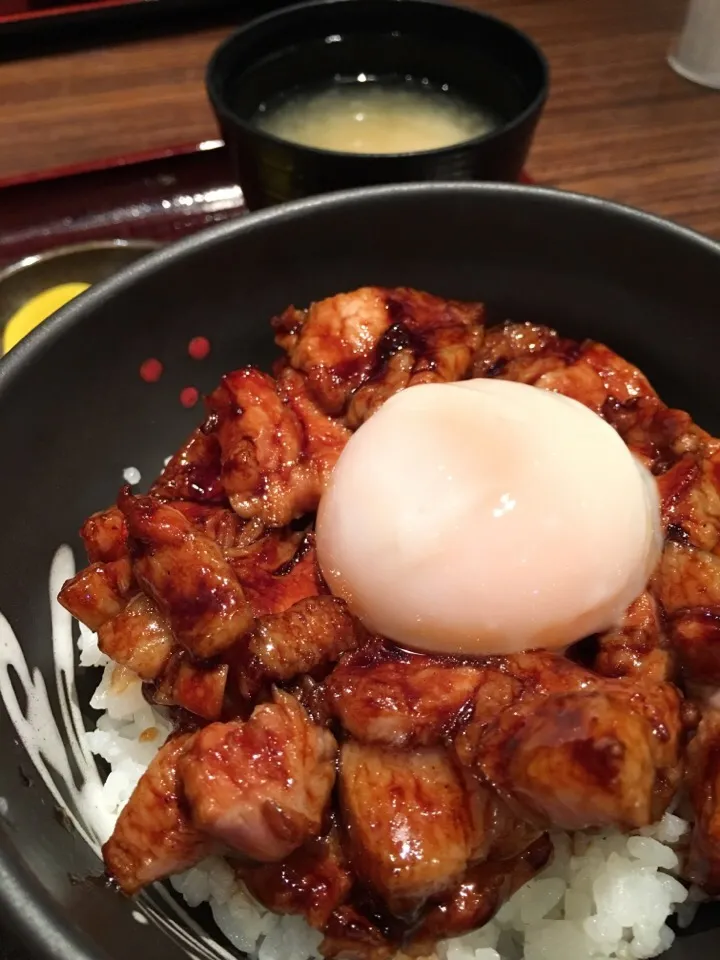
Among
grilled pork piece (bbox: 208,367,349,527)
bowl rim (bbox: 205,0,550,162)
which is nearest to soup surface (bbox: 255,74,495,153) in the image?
bowl rim (bbox: 205,0,550,162)

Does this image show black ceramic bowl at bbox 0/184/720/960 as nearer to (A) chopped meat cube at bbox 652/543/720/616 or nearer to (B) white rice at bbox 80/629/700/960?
(B) white rice at bbox 80/629/700/960

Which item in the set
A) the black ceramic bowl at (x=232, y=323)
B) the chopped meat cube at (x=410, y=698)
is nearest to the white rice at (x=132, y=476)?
the black ceramic bowl at (x=232, y=323)

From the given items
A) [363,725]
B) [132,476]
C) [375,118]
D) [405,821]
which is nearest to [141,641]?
[363,725]

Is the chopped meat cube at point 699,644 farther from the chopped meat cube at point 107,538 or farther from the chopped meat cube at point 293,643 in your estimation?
the chopped meat cube at point 107,538

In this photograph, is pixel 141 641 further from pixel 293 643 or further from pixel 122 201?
pixel 122 201

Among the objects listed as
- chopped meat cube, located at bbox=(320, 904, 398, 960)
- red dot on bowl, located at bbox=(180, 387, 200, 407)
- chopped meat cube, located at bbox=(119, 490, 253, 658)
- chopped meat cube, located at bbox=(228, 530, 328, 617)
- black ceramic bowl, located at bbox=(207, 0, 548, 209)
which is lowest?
chopped meat cube, located at bbox=(320, 904, 398, 960)

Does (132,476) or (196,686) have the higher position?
(196,686)
